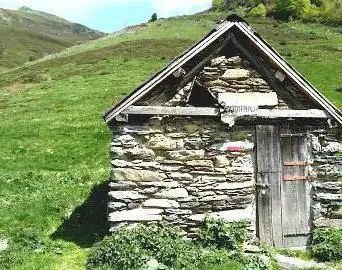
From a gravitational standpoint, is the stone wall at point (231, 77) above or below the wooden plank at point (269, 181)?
above

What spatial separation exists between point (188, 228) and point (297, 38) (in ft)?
183

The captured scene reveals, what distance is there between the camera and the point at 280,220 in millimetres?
15953

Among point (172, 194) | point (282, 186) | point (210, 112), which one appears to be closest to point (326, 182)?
point (282, 186)

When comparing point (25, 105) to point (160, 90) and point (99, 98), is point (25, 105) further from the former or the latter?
point (160, 90)

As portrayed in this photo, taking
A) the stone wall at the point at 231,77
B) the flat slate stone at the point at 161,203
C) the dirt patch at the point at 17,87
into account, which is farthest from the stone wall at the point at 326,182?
the dirt patch at the point at 17,87

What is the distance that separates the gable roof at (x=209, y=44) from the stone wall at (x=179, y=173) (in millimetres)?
792

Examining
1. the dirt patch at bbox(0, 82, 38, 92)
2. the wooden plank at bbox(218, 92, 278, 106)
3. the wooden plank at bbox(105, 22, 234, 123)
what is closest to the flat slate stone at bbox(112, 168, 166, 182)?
the wooden plank at bbox(105, 22, 234, 123)

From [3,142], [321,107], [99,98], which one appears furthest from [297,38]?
[321,107]

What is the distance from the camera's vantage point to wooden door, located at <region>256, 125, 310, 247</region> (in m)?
15.8

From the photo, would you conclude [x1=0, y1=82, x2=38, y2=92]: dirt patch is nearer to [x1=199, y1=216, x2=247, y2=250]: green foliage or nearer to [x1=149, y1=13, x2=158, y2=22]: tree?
[x1=199, y1=216, x2=247, y2=250]: green foliage

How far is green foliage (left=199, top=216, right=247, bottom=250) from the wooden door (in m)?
1.05

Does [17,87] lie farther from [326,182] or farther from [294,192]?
[326,182]

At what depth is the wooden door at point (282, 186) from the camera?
623 inches

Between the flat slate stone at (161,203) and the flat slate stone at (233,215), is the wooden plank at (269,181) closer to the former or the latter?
the flat slate stone at (233,215)
